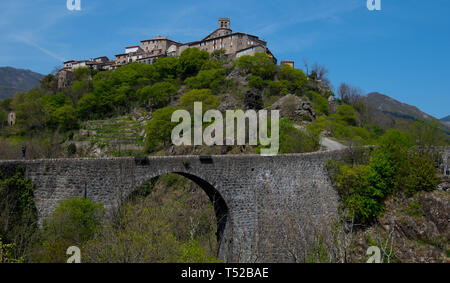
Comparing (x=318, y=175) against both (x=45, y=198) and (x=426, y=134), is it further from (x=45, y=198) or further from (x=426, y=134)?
(x=45, y=198)

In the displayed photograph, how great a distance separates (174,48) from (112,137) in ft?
142

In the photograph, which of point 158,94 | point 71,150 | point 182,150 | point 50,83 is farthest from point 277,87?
point 50,83

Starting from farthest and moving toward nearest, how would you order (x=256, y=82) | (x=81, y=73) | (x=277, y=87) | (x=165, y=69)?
(x=81, y=73) < (x=165, y=69) < (x=256, y=82) < (x=277, y=87)

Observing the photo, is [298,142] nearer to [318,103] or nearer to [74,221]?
[74,221]

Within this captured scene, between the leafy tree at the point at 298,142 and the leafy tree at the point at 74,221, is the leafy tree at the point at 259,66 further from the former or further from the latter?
the leafy tree at the point at 74,221

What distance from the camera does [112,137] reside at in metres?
52.4

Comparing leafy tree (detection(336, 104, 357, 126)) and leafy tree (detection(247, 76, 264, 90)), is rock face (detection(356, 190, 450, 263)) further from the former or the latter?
leafy tree (detection(247, 76, 264, 90))

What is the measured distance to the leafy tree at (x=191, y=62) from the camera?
7062cm

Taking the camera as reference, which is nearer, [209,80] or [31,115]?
[209,80]

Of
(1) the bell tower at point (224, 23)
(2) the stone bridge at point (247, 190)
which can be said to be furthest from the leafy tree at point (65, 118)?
(2) the stone bridge at point (247, 190)

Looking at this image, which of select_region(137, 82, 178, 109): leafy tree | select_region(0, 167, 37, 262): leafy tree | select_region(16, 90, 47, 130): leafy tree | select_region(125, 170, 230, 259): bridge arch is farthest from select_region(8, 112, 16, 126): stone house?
select_region(125, 170, 230, 259): bridge arch

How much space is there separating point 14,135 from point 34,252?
53.9 m

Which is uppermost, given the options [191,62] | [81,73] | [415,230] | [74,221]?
[81,73]

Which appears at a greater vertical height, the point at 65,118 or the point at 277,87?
the point at 277,87
